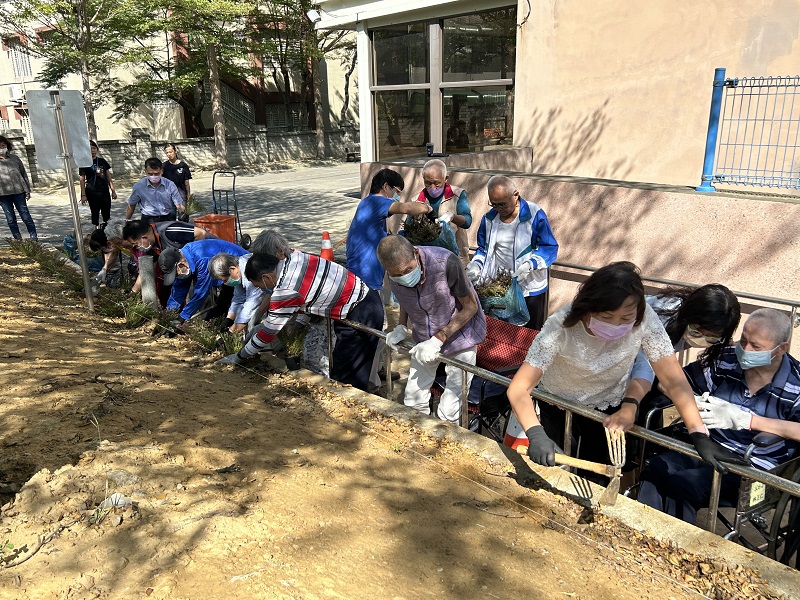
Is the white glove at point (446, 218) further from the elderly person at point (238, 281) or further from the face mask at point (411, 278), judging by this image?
the face mask at point (411, 278)

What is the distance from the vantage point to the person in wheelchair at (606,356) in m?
2.73

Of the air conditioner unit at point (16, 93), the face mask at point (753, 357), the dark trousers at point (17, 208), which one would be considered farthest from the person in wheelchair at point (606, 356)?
the air conditioner unit at point (16, 93)

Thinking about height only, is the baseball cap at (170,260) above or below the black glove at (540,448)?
above

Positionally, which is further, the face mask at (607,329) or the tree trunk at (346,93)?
the tree trunk at (346,93)

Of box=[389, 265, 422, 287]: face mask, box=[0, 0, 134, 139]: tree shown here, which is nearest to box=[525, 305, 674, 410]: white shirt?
box=[389, 265, 422, 287]: face mask

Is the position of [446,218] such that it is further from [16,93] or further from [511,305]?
[16,93]

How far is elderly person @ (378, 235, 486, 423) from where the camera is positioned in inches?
145

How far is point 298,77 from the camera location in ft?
111

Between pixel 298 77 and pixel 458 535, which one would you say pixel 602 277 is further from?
pixel 298 77

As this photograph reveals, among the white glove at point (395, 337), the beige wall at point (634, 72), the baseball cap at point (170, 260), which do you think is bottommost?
the white glove at point (395, 337)

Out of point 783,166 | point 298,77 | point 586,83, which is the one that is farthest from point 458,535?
point 298,77

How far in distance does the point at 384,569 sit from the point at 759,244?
4.51 meters

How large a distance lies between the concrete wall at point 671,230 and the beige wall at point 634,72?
112 inches

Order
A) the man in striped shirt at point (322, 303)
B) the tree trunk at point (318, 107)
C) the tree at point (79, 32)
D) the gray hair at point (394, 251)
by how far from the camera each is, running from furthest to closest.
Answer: the tree trunk at point (318, 107), the tree at point (79, 32), the man in striped shirt at point (322, 303), the gray hair at point (394, 251)
